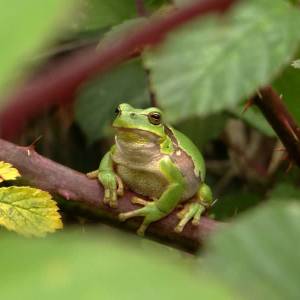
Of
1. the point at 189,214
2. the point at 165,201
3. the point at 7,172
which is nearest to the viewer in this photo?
the point at 7,172

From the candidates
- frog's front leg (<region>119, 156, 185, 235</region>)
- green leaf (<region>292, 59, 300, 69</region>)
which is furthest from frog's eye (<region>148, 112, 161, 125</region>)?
→ green leaf (<region>292, 59, 300, 69</region>)

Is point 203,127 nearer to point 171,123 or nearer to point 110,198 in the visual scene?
point 110,198

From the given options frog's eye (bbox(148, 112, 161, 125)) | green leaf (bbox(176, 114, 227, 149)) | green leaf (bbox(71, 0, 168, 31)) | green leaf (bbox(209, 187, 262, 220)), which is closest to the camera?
frog's eye (bbox(148, 112, 161, 125))

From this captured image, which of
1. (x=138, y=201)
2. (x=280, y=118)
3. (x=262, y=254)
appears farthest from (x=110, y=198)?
(x=262, y=254)

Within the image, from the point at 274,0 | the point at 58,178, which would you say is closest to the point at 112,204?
the point at 58,178

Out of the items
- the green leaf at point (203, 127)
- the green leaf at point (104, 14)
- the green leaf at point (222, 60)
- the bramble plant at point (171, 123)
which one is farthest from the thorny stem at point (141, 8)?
the green leaf at point (203, 127)

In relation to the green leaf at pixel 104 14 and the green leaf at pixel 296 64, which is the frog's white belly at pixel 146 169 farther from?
the green leaf at pixel 296 64

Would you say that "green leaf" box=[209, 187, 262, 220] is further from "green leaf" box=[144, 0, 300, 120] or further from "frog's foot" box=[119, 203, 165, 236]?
"green leaf" box=[144, 0, 300, 120]
